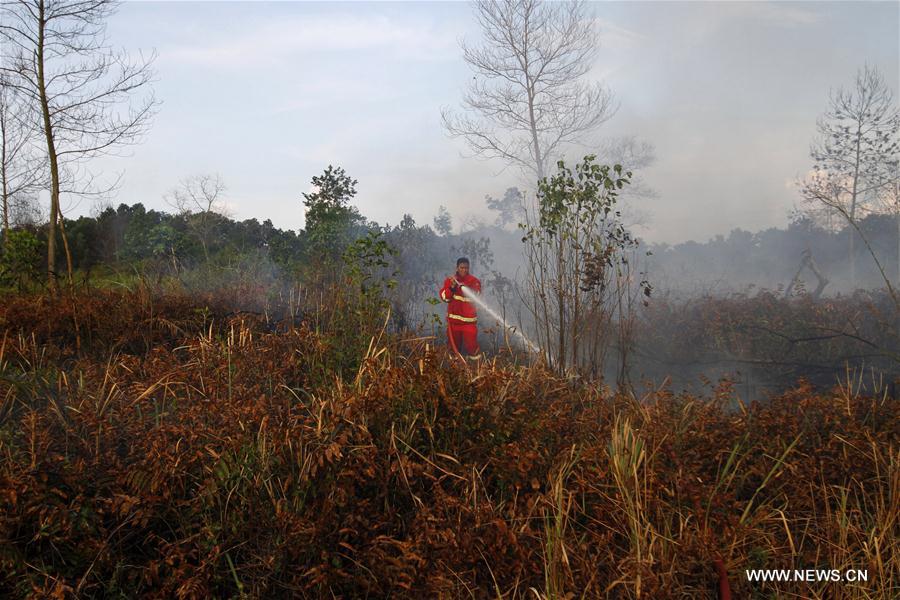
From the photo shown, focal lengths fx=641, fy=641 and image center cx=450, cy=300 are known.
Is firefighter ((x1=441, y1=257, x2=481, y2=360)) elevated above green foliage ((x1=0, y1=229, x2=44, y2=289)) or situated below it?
below

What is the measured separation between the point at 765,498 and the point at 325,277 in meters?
6.54

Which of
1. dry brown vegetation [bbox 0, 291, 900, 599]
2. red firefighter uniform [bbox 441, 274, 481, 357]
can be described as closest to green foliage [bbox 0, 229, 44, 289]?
dry brown vegetation [bbox 0, 291, 900, 599]

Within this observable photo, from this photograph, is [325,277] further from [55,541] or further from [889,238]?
[889,238]

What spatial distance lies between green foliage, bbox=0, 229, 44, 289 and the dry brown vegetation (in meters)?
4.08

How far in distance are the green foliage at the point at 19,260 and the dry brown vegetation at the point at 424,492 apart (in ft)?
13.4

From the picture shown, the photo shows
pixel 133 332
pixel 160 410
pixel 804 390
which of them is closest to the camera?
pixel 160 410

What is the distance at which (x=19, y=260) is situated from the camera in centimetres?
795

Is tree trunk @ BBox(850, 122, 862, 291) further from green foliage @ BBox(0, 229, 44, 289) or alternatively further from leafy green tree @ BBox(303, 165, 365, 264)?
green foliage @ BBox(0, 229, 44, 289)

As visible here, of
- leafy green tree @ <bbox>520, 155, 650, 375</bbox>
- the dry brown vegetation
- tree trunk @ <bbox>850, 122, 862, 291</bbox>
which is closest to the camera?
the dry brown vegetation

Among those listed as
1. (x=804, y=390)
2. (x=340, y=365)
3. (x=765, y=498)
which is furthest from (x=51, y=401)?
(x=804, y=390)

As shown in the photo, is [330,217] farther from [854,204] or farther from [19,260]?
[854,204]

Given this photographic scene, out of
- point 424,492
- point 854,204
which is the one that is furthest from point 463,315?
point 854,204

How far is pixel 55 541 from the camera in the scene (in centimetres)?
289

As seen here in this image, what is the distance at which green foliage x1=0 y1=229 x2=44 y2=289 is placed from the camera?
7777 mm
